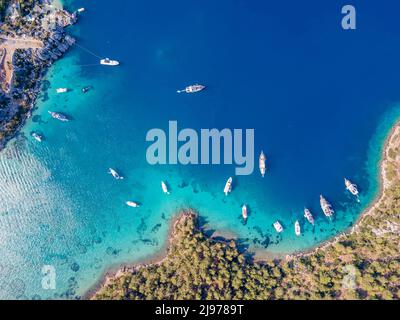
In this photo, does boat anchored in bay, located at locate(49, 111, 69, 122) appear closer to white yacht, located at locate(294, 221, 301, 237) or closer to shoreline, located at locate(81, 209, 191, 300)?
shoreline, located at locate(81, 209, 191, 300)

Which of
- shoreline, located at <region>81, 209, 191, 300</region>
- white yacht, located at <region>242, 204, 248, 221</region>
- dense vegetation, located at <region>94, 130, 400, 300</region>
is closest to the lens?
dense vegetation, located at <region>94, 130, 400, 300</region>

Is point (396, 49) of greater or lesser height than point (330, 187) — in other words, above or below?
above

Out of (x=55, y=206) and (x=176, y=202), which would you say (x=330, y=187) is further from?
(x=55, y=206)

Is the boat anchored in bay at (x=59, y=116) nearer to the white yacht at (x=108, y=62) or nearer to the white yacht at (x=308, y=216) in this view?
the white yacht at (x=108, y=62)

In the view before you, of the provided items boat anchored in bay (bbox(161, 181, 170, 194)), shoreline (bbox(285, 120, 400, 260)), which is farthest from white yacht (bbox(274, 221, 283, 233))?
boat anchored in bay (bbox(161, 181, 170, 194))
